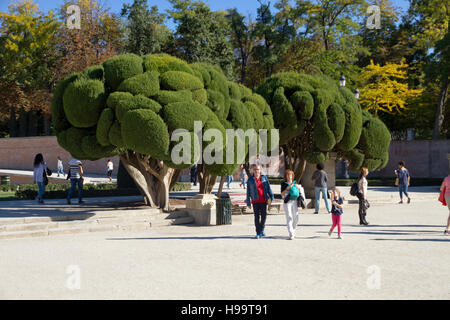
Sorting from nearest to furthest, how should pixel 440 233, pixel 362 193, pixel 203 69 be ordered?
pixel 440 233 < pixel 362 193 < pixel 203 69

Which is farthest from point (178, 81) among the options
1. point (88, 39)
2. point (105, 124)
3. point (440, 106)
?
point (440, 106)

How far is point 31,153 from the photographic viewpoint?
44.4 meters

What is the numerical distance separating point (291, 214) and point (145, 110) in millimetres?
4871

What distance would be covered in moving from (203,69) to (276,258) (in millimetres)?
8457

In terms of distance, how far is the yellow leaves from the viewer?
38750 millimetres

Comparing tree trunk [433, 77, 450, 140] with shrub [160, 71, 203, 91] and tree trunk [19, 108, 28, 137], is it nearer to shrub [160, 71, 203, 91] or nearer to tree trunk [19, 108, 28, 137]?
shrub [160, 71, 203, 91]

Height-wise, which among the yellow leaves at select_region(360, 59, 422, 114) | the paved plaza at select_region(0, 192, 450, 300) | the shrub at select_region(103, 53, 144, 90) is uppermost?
the yellow leaves at select_region(360, 59, 422, 114)

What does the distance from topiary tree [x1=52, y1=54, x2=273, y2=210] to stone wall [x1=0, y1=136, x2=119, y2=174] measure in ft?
89.5

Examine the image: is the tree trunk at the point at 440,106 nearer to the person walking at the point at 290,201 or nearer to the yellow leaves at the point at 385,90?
the yellow leaves at the point at 385,90

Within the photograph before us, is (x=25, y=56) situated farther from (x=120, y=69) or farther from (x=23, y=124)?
(x=120, y=69)

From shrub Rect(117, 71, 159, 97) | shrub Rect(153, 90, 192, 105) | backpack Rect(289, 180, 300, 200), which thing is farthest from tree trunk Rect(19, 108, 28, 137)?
backpack Rect(289, 180, 300, 200)
